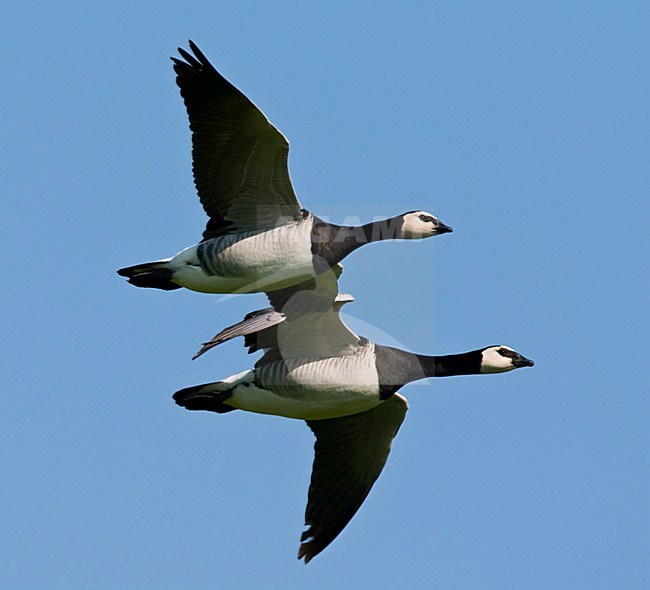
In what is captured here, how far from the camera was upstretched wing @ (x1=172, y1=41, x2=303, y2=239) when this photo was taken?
18.7 metres

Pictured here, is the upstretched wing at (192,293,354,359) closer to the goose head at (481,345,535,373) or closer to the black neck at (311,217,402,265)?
the black neck at (311,217,402,265)

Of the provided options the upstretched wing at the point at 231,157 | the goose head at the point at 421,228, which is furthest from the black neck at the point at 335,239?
the goose head at the point at 421,228

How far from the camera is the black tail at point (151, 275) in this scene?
19.4m

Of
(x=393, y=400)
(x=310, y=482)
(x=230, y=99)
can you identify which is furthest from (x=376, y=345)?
(x=230, y=99)

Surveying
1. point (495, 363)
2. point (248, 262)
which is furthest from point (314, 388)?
point (495, 363)

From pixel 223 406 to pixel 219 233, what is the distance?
204 cm

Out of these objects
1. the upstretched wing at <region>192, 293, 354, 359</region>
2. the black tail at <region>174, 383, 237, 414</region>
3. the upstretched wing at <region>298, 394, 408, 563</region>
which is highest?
the upstretched wing at <region>192, 293, 354, 359</region>

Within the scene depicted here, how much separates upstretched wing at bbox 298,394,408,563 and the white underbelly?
6.67 feet

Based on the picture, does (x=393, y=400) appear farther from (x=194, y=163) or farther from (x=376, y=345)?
(x=194, y=163)

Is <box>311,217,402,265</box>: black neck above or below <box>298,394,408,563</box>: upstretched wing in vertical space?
above

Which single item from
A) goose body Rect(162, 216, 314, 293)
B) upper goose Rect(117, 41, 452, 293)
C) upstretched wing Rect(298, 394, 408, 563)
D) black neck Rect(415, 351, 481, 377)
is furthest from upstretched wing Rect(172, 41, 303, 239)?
upstretched wing Rect(298, 394, 408, 563)

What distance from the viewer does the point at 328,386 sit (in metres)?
19.1

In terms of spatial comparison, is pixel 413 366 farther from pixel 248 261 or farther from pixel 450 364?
pixel 248 261

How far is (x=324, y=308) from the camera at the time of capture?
62.9 feet
